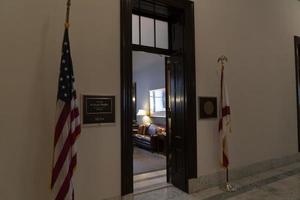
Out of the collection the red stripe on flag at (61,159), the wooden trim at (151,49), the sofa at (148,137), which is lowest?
the sofa at (148,137)

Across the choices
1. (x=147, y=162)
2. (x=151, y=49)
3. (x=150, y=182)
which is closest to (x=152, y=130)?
(x=147, y=162)

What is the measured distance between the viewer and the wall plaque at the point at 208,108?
13.2ft

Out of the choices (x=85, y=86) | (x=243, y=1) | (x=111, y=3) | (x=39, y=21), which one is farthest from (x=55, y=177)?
(x=243, y=1)

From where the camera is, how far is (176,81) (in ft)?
13.5

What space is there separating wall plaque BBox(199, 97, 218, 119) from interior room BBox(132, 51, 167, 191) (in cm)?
192

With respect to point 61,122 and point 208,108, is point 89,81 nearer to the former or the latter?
point 61,122

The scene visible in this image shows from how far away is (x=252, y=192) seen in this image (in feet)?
12.5

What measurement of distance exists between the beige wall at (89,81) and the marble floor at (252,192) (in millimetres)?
398

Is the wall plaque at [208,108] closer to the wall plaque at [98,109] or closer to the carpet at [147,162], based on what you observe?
the wall plaque at [98,109]

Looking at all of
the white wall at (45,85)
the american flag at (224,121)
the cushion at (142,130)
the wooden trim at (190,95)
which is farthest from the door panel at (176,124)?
the cushion at (142,130)

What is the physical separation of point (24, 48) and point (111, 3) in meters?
1.33

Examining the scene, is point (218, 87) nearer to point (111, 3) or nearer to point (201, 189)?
point (201, 189)

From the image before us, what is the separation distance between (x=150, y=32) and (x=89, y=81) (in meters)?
1.61

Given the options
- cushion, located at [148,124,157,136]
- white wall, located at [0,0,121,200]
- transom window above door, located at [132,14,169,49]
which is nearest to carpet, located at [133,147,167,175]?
cushion, located at [148,124,157,136]
